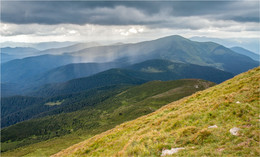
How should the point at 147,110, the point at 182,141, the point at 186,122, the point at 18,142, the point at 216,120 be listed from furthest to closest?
the point at 18,142 → the point at 147,110 → the point at 186,122 → the point at 216,120 → the point at 182,141

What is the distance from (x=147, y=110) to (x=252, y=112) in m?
147

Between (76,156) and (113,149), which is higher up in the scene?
(113,149)

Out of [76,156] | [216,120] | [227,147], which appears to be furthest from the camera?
[76,156]

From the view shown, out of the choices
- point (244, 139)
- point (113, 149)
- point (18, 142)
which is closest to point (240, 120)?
point (244, 139)

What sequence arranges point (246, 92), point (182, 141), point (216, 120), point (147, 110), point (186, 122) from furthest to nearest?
point (147, 110) < point (246, 92) < point (186, 122) < point (216, 120) < point (182, 141)

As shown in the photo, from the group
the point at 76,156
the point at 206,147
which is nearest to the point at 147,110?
the point at 76,156

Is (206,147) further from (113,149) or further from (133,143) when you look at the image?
(113,149)

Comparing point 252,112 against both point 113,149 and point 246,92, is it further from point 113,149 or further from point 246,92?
point 113,149

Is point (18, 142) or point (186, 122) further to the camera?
point (18, 142)

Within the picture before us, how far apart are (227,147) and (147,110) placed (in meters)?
151

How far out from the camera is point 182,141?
18531mm

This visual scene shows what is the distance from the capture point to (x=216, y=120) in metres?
20.7

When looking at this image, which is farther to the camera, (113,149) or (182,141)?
(113,149)

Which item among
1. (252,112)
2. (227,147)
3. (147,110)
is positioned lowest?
(147,110)
